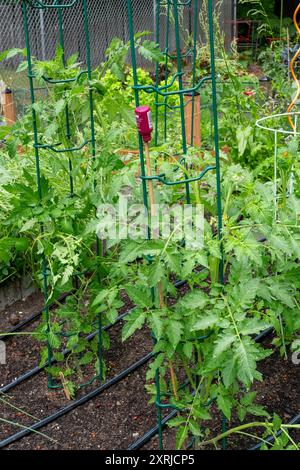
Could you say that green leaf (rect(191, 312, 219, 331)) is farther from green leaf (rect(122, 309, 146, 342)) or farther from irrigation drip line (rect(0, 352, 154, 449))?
irrigation drip line (rect(0, 352, 154, 449))

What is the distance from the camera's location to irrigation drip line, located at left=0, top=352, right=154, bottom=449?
2377mm

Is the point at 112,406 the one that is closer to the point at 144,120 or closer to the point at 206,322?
the point at 206,322

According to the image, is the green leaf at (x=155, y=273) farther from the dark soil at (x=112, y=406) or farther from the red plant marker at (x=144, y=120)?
the dark soil at (x=112, y=406)

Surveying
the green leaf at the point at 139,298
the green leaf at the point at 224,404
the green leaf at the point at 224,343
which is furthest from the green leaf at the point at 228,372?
the green leaf at the point at 139,298

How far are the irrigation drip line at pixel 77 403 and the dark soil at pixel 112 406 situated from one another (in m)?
0.02

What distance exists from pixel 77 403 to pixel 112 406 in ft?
0.46

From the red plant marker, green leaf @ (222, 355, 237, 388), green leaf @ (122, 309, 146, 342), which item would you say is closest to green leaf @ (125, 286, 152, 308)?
green leaf @ (122, 309, 146, 342)

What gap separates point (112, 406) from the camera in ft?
8.23

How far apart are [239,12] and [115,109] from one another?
14.0m

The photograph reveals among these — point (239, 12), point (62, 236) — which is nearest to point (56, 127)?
point (62, 236)

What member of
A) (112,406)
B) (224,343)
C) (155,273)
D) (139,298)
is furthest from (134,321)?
(112,406)

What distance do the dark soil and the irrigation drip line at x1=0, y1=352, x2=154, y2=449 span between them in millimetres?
17

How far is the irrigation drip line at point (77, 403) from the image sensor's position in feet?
7.80
